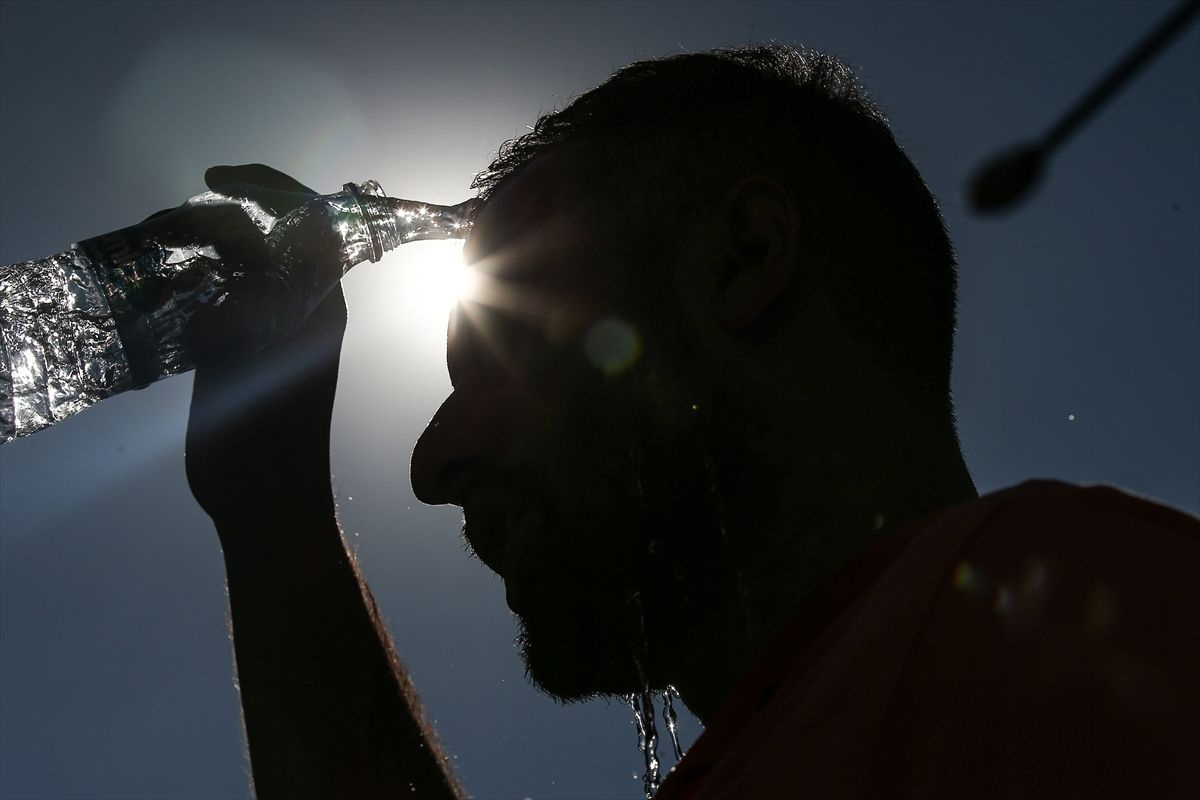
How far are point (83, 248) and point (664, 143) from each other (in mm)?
1868

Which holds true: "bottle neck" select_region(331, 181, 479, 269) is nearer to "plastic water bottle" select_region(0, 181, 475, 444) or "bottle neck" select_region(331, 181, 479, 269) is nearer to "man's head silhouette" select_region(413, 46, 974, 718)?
"plastic water bottle" select_region(0, 181, 475, 444)

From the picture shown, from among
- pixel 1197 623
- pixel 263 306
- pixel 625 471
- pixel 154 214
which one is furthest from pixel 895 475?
pixel 154 214

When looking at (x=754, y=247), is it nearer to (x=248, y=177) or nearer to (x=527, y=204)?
(x=527, y=204)

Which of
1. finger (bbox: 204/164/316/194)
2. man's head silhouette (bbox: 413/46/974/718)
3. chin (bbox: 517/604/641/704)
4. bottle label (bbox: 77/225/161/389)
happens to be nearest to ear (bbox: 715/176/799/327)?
man's head silhouette (bbox: 413/46/974/718)

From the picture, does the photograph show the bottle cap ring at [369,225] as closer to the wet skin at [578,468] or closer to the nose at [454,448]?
the wet skin at [578,468]

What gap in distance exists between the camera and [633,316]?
2.24 meters

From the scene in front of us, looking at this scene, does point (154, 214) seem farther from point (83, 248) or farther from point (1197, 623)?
point (1197, 623)

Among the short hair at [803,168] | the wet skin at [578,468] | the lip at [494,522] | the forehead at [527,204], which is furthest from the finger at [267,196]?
the lip at [494,522]

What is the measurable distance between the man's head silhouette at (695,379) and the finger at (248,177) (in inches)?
34.4

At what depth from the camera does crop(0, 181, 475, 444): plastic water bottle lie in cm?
279

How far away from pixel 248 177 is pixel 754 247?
1.73 m

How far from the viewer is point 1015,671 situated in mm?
911

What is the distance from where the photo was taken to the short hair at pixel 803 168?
216 cm

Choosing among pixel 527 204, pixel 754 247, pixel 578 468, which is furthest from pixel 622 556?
pixel 527 204
